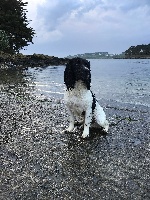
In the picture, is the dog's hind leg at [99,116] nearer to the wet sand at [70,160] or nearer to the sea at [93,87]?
the wet sand at [70,160]

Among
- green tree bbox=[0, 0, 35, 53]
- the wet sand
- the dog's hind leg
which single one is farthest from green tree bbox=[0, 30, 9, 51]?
the dog's hind leg

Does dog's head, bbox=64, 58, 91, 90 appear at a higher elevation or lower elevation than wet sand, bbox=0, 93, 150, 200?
higher

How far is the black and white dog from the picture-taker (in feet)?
23.2

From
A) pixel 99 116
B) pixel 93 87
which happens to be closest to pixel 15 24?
pixel 93 87

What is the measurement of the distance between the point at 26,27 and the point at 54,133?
59.3 m

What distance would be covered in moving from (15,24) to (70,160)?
2338 inches

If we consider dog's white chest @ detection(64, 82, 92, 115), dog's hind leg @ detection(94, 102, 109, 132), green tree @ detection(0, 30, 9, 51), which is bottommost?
dog's hind leg @ detection(94, 102, 109, 132)

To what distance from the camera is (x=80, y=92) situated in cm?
734

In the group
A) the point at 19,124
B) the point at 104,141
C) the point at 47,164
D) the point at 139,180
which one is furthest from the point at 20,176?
the point at 19,124

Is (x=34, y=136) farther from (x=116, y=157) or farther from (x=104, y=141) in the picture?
(x=116, y=157)

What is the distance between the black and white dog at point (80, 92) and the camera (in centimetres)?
708

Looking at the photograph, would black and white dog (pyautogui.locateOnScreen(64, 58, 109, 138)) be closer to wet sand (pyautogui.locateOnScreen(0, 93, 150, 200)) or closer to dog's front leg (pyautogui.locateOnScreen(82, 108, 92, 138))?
dog's front leg (pyautogui.locateOnScreen(82, 108, 92, 138))

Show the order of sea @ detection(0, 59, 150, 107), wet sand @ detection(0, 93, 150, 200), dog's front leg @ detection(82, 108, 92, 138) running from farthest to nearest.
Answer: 1. sea @ detection(0, 59, 150, 107)
2. dog's front leg @ detection(82, 108, 92, 138)
3. wet sand @ detection(0, 93, 150, 200)

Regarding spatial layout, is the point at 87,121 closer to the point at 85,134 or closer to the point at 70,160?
the point at 85,134
